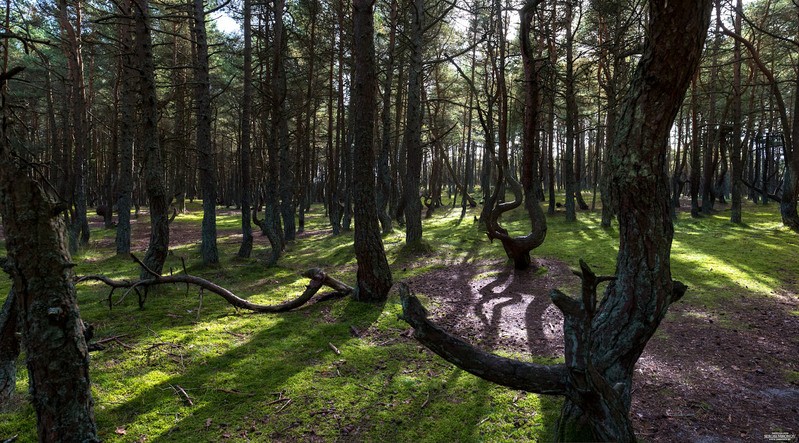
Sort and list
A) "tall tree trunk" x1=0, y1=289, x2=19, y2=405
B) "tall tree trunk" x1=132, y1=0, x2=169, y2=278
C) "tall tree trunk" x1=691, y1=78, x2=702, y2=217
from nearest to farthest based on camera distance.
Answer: "tall tree trunk" x1=0, y1=289, x2=19, y2=405 < "tall tree trunk" x1=132, y1=0, x2=169, y2=278 < "tall tree trunk" x1=691, y1=78, x2=702, y2=217

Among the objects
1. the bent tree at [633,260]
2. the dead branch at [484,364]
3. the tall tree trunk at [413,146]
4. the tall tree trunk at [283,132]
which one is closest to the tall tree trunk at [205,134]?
the tall tree trunk at [283,132]

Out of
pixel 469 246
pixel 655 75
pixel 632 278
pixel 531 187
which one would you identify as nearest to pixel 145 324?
pixel 632 278

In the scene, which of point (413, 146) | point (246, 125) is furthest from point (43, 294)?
point (413, 146)

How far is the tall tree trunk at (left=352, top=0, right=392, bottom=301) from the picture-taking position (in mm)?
7012

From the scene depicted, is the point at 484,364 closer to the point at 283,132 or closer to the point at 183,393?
the point at 183,393

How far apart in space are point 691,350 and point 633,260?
3630mm

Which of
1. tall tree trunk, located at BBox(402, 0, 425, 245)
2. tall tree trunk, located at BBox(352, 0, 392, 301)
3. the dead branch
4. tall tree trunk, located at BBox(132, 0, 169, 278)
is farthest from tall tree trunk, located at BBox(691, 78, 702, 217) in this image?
tall tree trunk, located at BBox(132, 0, 169, 278)

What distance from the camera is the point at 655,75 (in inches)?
116

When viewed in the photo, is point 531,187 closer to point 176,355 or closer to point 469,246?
point 469,246

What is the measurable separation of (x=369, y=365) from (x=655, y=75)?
4.36 m

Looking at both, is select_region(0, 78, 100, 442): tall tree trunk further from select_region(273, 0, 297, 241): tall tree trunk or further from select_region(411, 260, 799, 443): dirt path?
select_region(273, 0, 297, 241): tall tree trunk

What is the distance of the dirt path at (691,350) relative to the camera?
3957 millimetres

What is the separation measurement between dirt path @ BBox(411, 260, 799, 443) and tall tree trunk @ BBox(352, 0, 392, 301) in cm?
173

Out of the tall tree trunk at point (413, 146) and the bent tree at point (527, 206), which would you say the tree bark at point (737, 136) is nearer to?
the bent tree at point (527, 206)
